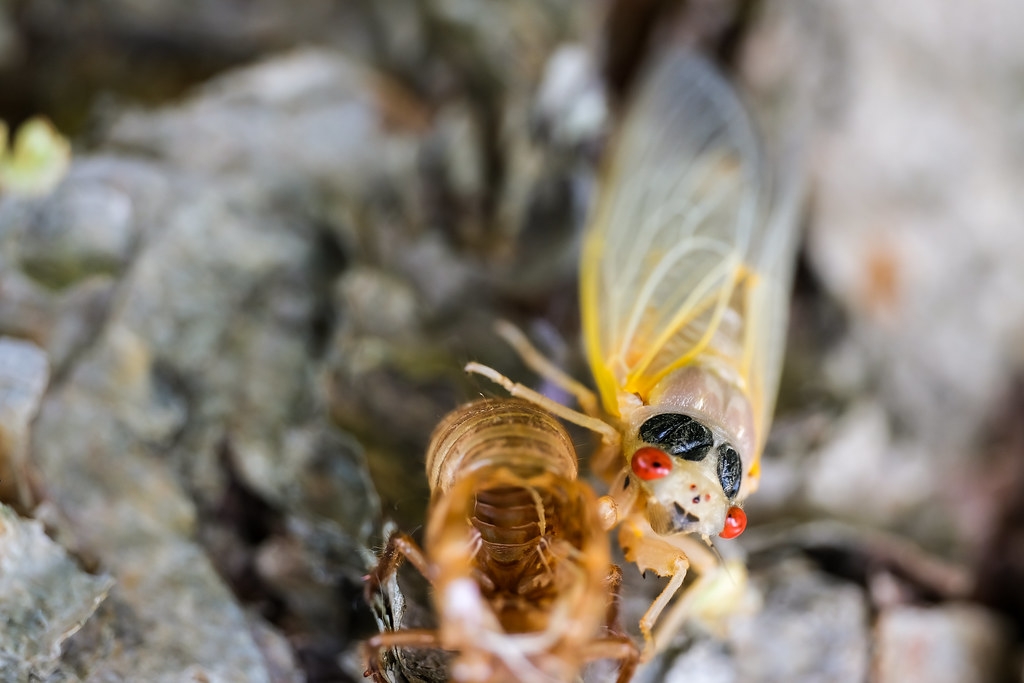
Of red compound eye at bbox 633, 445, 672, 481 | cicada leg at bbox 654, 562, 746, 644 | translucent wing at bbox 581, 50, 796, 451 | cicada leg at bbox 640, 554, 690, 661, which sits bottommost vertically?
cicada leg at bbox 640, 554, 690, 661

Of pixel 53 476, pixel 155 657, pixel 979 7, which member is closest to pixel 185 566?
pixel 155 657

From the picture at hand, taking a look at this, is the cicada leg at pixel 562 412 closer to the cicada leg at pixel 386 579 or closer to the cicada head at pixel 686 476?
the cicada head at pixel 686 476

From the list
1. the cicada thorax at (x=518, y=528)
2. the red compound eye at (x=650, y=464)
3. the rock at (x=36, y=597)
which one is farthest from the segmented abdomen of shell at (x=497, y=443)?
the rock at (x=36, y=597)

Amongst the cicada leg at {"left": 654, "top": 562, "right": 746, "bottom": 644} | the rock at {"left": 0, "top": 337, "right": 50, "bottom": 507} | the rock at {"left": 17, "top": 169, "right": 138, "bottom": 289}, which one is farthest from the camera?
the rock at {"left": 17, "top": 169, "right": 138, "bottom": 289}

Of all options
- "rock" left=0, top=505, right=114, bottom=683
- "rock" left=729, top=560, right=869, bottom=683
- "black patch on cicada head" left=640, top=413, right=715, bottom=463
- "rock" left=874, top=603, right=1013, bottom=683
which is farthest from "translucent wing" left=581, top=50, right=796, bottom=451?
"rock" left=0, top=505, right=114, bottom=683

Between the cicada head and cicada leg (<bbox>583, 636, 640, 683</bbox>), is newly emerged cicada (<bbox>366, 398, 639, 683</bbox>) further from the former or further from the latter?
the cicada head
